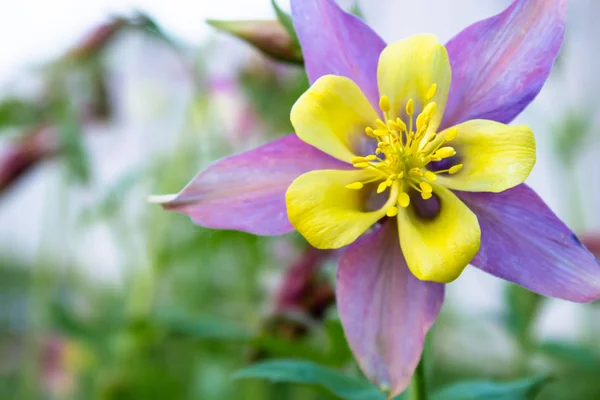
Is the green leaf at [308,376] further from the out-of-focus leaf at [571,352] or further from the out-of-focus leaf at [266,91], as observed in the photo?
the out-of-focus leaf at [266,91]

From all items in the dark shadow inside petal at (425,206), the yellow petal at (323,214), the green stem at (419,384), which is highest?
the yellow petal at (323,214)

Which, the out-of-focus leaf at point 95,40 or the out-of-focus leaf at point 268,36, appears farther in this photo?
the out-of-focus leaf at point 95,40

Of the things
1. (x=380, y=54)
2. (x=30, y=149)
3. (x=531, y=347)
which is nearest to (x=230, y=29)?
(x=380, y=54)

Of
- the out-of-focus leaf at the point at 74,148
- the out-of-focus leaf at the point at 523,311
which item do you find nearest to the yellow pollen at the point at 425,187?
the out-of-focus leaf at the point at 523,311

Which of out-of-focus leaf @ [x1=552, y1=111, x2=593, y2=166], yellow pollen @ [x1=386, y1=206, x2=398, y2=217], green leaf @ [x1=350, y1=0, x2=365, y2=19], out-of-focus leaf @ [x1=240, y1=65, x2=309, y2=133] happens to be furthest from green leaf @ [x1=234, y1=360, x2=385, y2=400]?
out-of-focus leaf @ [x1=552, y1=111, x2=593, y2=166]

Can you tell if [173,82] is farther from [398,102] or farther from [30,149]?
[398,102]

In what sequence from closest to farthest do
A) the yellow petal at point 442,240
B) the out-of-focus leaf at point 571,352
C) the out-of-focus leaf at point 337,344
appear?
the yellow petal at point 442,240 < the out-of-focus leaf at point 337,344 < the out-of-focus leaf at point 571,352

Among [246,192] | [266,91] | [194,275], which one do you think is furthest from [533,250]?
[194,275]

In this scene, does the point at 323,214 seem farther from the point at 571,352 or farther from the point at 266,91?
the point at 266,91
